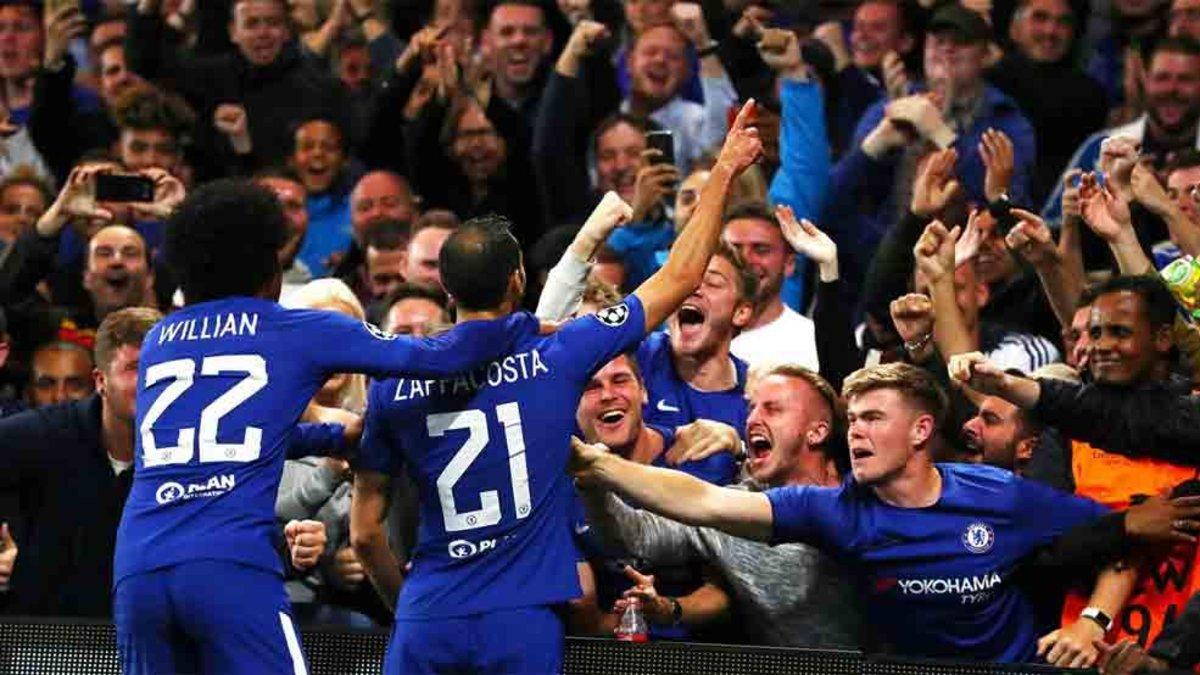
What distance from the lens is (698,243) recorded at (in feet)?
24.7

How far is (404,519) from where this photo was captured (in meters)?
8.20

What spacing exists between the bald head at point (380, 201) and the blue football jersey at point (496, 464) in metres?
4.88

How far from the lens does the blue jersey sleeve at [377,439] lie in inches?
289

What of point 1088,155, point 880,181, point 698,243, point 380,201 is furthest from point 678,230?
point 698,243

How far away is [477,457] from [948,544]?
163 centimetres

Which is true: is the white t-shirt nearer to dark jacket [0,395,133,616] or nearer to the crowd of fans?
the crowd of fans

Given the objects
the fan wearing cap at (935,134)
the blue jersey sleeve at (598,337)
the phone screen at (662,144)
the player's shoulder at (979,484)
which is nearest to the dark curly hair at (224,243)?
the blue jersey sleeve at (598,337)

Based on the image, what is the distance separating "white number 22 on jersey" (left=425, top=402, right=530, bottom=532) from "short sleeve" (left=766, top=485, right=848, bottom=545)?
40.3 inches

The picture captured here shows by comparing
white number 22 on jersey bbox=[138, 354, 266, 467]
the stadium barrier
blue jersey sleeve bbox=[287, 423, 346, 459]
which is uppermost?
white number 22 on jersey bbox=[138, 354, 266, 467]

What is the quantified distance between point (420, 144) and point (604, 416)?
14.0 ft

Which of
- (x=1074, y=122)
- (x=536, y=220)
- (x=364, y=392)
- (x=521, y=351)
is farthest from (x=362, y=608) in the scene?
(x=1074, y=122)

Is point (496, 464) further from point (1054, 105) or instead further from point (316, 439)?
point (1054, 105)

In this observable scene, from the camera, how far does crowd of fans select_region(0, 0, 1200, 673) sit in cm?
822

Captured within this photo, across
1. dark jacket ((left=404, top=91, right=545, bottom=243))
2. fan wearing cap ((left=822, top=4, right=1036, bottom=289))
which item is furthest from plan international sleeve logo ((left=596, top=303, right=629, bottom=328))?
dark jacket ((left=404, top=91, right=545, bottom=243))
